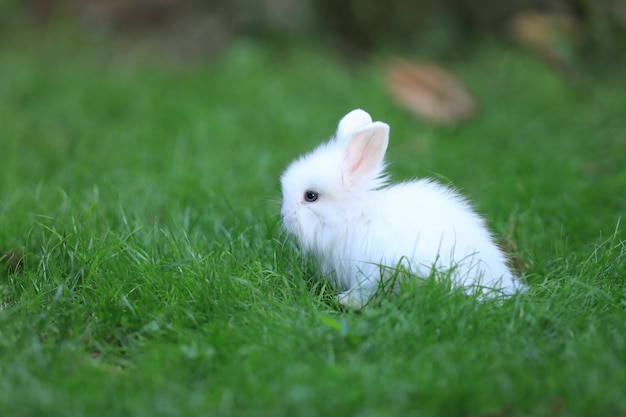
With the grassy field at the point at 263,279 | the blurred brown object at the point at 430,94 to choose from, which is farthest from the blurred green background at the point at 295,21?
the grassy field at the point at 263,279

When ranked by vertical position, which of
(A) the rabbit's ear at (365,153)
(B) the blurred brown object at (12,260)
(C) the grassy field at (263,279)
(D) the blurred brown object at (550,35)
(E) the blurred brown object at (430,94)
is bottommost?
(B) the blurred brown object at (12,260)

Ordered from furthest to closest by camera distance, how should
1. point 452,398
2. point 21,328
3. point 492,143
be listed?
point 492,143
point 21,328
point 452,398

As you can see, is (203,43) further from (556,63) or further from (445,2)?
(556,63)

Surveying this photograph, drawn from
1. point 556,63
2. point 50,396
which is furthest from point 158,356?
point 556,63

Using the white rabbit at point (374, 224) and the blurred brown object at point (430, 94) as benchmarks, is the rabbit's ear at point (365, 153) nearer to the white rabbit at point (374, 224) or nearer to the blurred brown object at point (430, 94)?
the white rabbit at point (374, 224)

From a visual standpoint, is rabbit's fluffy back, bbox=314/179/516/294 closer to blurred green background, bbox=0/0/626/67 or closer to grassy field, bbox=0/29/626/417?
grassy field, bbox=0/29/626/417

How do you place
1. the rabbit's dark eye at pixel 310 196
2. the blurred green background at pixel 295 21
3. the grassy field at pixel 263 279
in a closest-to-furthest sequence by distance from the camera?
the grassy field at pixel 263 279 → the rabbit's dark eye at pixel 310 196 → the blurred green background at pixel 295 21

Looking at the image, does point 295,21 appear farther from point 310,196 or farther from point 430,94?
point 310,196

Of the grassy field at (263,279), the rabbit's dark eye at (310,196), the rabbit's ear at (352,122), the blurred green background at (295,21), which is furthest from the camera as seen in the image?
the blurred green background at (295,21)
